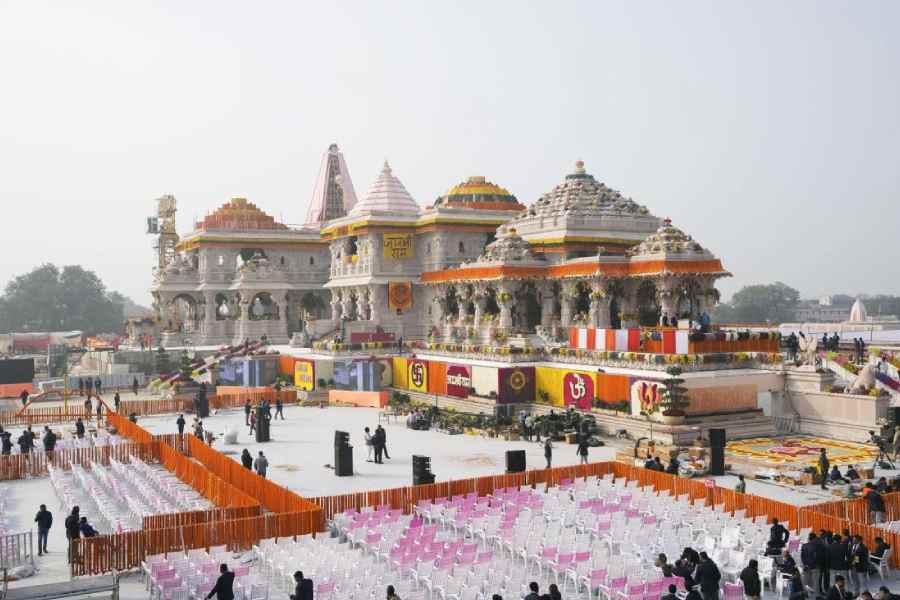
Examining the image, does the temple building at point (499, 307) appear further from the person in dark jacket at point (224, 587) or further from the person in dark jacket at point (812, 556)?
the person in dark jacket at point (224, 587)

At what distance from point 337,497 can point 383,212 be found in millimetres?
42200

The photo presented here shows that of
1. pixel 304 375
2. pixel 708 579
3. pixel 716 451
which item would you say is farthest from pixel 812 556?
pixel 304 375

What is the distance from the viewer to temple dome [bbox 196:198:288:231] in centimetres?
7238

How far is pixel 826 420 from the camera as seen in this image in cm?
3241

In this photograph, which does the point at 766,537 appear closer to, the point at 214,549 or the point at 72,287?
the point at 214,549

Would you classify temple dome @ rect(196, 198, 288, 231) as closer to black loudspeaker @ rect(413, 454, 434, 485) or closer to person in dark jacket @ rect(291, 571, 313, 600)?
black loudspeaker @ rect(413, 454, 434, 485)

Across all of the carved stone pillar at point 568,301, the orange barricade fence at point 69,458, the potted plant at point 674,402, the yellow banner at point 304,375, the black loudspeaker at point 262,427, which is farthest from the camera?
the yellow banner at point 304,375

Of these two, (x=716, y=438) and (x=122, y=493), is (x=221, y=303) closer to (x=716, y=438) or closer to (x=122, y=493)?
(x=122, y=493)

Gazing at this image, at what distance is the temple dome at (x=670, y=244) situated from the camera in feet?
137

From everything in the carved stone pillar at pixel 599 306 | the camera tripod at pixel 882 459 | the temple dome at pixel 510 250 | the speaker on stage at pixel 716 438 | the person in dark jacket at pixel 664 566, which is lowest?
the camera tripod at pixel 882 459

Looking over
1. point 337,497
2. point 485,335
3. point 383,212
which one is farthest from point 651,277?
point 337,497

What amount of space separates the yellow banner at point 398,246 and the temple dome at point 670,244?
20.4 meters

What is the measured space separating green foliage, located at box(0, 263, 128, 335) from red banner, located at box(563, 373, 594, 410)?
97189mm

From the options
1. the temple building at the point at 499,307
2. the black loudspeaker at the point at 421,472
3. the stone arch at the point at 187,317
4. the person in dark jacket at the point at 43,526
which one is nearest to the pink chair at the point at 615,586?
the black loudspeaker at the point at 421,472
